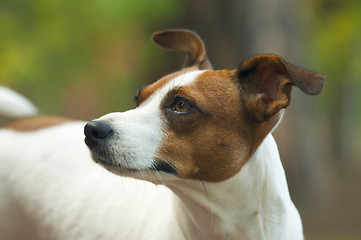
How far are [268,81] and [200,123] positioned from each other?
1.70 feet

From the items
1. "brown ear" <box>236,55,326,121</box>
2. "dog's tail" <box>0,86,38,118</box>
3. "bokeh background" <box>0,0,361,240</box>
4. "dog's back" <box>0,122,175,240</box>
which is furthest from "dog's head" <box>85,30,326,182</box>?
"bokeh background" <box>0,0,361,240</box>

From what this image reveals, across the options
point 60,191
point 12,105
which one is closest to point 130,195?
point 60,191

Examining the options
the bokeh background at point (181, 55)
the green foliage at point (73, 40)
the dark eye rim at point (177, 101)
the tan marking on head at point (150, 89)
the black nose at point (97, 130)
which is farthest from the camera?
the green foliage at point (73, 40)

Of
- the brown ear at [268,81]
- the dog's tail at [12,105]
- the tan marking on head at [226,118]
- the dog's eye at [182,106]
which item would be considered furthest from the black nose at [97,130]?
the dog's tail at [12,105]

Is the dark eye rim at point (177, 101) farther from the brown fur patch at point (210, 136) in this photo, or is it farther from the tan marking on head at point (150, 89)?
the tan marking on head at point (150, 89)

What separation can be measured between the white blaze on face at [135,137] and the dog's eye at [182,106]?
10 cm

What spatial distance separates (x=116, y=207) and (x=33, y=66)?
8.95 meters

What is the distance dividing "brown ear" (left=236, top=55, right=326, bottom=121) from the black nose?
84 centimetres

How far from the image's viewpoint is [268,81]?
3.13 metres

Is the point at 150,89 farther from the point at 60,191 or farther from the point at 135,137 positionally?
the point at 60,191

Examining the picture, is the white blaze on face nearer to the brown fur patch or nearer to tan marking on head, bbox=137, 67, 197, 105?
the brown fur patch

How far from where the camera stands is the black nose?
9.20 ft

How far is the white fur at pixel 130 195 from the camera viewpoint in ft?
9.86

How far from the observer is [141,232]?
3.42 meters
